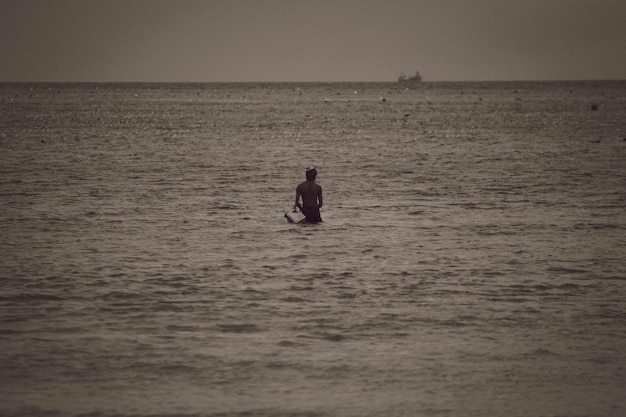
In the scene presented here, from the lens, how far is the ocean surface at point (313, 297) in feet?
33.1

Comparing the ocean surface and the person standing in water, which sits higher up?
the person standing in water

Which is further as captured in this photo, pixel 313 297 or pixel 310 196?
pixel 310 196

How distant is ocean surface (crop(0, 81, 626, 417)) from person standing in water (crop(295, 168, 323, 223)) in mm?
480

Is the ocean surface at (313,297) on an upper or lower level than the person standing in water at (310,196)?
lower

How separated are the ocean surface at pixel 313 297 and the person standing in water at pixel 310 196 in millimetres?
480

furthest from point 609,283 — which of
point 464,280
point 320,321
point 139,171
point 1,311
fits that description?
point 139,171

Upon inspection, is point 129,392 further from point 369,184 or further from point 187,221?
point 369,184

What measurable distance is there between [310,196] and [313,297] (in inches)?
291

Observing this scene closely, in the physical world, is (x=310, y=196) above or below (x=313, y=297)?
above

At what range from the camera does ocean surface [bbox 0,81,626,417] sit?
10.1 meters

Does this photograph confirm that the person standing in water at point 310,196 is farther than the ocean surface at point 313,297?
Yes

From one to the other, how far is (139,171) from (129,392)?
2698 cm

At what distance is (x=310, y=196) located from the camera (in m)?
21.8

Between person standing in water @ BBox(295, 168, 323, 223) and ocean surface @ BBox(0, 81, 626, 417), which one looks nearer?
ocean surface @ BBox(0, 81, 626, 417)
